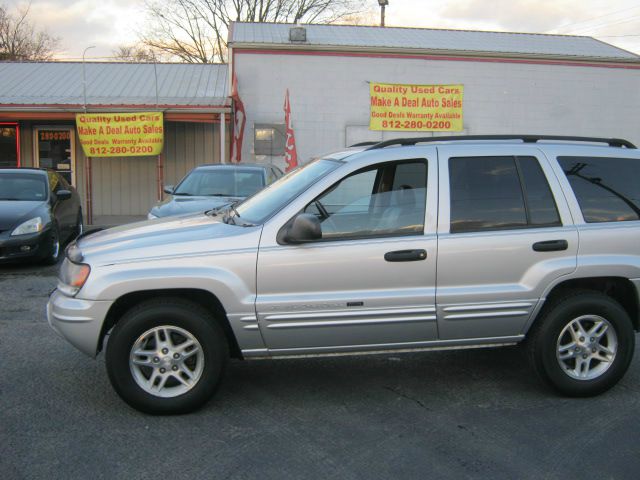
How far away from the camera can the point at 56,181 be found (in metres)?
10.8

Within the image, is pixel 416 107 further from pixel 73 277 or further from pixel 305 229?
pixel 73 277

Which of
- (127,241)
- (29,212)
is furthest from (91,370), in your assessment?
(29,212)

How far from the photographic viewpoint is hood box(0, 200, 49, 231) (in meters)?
8.84

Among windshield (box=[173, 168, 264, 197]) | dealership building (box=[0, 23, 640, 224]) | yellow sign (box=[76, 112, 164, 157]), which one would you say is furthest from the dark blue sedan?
dealership building (box=[0, 23, 640, 224])

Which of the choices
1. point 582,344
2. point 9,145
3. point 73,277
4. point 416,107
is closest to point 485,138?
point 582,344

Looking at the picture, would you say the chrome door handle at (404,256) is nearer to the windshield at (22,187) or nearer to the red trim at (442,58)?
the windshield at (22,187)

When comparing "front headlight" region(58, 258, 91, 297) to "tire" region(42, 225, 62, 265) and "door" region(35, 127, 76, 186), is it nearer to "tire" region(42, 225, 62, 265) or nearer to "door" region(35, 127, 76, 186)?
"tire" region(42, 225, 62, 265)

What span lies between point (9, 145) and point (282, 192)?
14.1 meters

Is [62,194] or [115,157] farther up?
[115,157]

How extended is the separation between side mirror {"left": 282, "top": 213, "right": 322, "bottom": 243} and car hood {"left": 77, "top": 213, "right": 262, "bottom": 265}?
23cm

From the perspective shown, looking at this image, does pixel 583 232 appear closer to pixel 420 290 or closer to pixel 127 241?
pixel 420 290

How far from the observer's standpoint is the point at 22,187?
1008cm

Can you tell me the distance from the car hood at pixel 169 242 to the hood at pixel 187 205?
4075 mm

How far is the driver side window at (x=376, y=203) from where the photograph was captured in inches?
171
